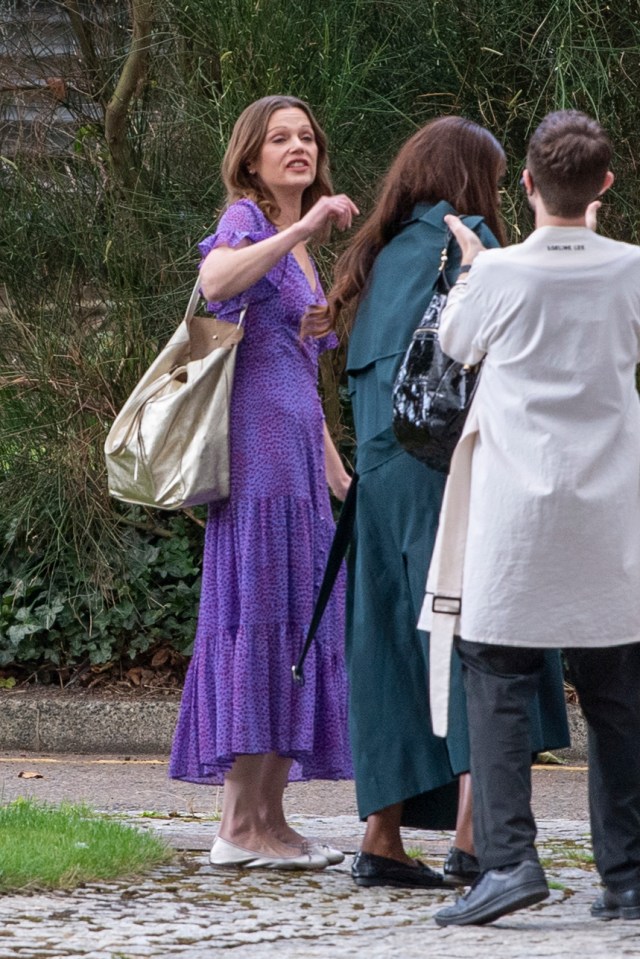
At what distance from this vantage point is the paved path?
298 centimetres

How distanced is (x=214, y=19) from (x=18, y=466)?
240cm

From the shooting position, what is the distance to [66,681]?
8.26m

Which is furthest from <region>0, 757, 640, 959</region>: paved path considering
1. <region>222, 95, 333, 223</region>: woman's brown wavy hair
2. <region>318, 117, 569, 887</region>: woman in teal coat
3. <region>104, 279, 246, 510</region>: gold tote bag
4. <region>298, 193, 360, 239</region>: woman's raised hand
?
<region>222, 95, 333, 223</region>: woman's brown wavy hair

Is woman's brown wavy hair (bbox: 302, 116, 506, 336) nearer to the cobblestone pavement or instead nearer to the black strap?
the black strap

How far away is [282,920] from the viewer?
10.9 feet

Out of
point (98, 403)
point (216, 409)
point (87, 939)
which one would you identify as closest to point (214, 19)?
point (98, 403)

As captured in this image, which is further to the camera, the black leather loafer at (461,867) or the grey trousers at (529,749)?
the black leather loafer at (461,867)

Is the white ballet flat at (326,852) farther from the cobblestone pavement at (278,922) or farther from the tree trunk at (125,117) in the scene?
the tree trunk at (125,117)

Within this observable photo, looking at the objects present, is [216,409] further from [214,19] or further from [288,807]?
[214,19]

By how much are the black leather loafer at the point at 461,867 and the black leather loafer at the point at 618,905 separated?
1.66ft

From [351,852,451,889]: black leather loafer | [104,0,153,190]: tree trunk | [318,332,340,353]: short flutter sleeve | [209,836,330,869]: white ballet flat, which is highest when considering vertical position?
[104,0,153,190]: tree trunk

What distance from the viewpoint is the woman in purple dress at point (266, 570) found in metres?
4.08

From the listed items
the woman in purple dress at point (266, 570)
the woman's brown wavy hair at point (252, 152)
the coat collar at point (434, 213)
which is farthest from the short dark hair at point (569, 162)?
the woman's brown wavy hair at point (252, 152)

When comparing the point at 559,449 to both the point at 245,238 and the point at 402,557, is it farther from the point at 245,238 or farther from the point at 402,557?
the point at 245,238
